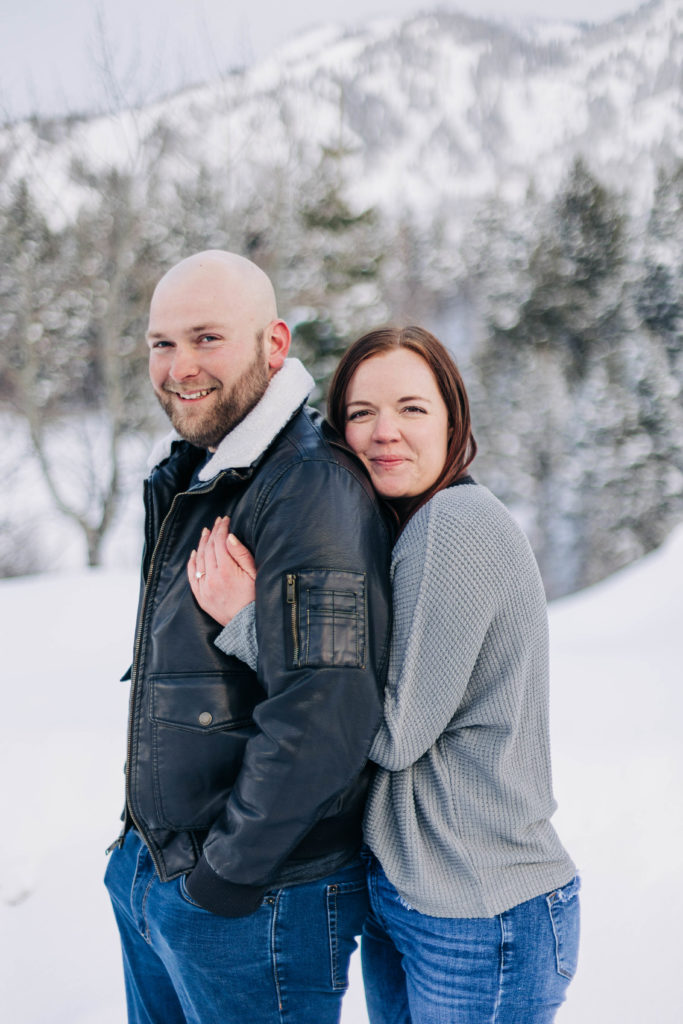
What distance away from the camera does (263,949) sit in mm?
1532

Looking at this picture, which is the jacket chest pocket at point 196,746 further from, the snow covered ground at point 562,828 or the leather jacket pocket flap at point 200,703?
the snow covered ground at point 562,828

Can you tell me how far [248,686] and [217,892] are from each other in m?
0.37

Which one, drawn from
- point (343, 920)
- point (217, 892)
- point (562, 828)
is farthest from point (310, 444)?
point (562, 828)

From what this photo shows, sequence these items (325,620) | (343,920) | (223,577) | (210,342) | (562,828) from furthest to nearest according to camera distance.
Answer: (562,828) < (210,342) < (343,920) < (223,577) < (325,620)

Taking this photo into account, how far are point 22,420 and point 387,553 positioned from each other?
15.5 metres

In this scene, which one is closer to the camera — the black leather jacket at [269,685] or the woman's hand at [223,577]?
the black leather jacket at [269,685]

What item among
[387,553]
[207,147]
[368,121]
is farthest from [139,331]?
[387,553]

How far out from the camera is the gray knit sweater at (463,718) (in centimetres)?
145

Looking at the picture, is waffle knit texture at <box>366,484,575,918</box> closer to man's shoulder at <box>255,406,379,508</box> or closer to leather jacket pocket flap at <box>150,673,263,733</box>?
man's shoulder at <box>255,406,379,508</box>

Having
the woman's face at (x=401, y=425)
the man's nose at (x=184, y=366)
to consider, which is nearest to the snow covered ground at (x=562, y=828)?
the woman's face at (x=401, y=425)

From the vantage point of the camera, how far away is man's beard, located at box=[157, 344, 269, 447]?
171 centimetres

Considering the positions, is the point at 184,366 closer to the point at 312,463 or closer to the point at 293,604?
the point at 312,463

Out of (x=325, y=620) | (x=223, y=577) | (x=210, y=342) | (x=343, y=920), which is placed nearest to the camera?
(x=325, y=620)

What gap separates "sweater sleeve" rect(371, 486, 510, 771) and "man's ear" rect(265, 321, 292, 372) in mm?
580
